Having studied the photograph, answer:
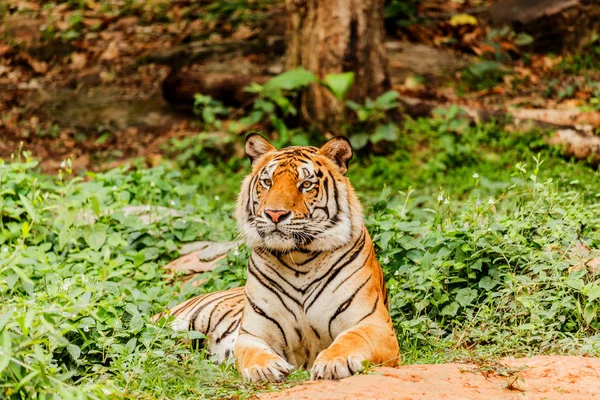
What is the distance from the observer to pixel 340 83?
918cm

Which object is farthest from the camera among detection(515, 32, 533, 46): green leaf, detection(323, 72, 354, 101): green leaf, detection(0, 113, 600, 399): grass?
detection(515, 32, 533, 46): green leaf

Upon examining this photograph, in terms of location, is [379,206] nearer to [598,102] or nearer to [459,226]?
[459,226]

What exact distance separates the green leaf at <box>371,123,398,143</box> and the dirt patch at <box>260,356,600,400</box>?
5232 millimetres

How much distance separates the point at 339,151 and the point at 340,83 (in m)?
4.37

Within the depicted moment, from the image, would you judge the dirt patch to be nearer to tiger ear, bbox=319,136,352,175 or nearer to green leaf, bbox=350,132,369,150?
tiger ear, bbox=319,136,352,175

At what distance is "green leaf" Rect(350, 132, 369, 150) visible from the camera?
370 inches

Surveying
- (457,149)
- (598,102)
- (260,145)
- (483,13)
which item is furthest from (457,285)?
(483,13)

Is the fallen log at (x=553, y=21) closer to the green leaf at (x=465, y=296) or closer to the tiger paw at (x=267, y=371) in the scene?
the green leaf at (x=465, y=296)

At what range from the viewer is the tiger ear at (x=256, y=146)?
5.07 metres

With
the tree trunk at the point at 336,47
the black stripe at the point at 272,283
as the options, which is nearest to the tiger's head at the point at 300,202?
the black stripe at the point at 272,283

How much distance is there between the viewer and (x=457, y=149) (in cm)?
914

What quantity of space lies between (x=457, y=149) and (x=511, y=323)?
446cm

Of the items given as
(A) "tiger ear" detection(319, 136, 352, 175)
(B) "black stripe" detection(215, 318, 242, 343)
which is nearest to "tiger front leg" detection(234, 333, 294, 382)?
(B) "black stripe" detection(215, 318, 242, 343)

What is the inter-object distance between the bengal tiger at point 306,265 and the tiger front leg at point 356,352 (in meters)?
0.01
